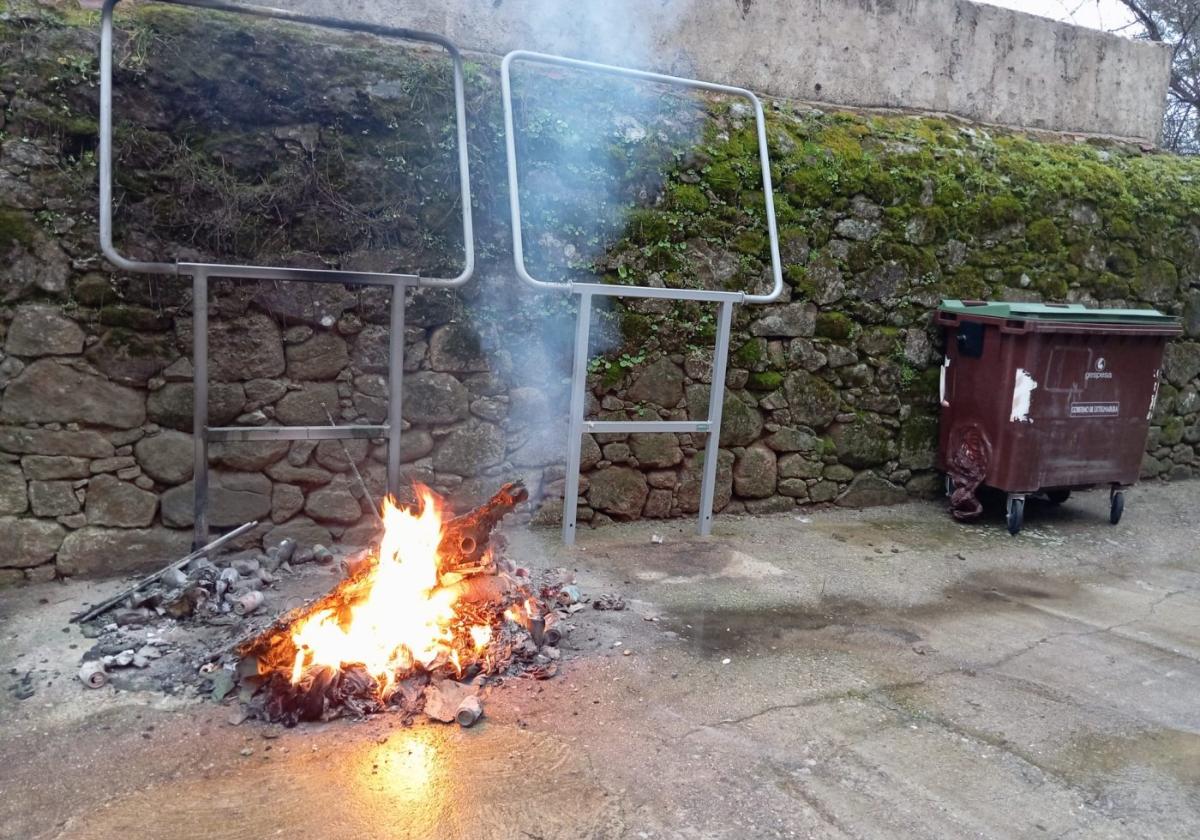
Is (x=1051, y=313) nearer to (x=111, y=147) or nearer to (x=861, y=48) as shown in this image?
(x=861, y=48)

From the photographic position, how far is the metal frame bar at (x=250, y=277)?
374cm

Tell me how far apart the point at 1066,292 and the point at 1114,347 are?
2.97 feet

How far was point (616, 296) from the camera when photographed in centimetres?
514

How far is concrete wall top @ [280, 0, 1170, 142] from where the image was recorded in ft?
17.4

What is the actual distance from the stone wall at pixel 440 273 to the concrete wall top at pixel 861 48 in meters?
0.36

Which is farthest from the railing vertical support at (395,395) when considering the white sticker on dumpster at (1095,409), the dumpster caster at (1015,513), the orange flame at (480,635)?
A: the white sticker on dumpster at (1095,409)

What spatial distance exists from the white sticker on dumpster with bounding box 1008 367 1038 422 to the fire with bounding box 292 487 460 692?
381 centimetres

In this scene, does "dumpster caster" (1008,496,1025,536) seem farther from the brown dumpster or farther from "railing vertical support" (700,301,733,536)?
"railing vertical support" (700,301,733,536)

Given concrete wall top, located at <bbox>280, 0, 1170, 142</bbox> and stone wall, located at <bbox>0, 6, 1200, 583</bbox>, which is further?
concrete wall top, located at <bbox>280, 0, 1170, 142</bbox>

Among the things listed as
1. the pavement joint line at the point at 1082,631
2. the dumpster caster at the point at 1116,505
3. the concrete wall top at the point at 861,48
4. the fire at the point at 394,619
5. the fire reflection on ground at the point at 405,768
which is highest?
the concrete wall top at the point at 861,48

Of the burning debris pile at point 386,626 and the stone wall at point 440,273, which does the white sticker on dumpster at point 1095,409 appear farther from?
the burning debris pile at point 386,626

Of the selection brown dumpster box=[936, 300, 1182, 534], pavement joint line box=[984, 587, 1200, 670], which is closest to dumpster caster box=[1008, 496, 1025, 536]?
brown dumpster box=[936, 300, 1182, 534]

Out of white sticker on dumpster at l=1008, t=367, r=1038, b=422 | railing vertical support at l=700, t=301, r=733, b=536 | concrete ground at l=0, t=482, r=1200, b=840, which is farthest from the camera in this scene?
white sticker on dumpster at l=1008, t=367, r=1038, b=422

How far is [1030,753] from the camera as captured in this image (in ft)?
10.3
